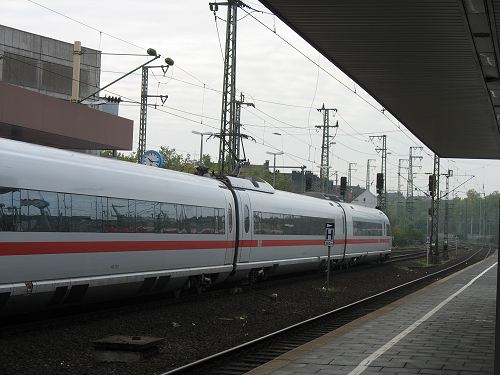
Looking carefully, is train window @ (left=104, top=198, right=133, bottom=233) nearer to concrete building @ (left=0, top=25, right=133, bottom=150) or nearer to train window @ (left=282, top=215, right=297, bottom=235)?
concrete building @ (left=0, top=25, right=133, bottom=150)

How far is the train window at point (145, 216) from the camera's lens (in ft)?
43.9

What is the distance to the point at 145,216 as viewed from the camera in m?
13.7

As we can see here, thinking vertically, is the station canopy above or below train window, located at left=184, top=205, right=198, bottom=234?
above

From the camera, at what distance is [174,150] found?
70875mm

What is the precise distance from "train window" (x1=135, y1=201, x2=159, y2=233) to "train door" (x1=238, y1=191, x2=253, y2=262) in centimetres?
458

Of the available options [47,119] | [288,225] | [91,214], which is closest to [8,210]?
[91,214]

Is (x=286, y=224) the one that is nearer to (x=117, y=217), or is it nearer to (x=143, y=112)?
(x=117, y=217)

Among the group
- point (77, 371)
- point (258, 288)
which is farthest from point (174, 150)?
point (77, 371)

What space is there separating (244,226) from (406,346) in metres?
8.98

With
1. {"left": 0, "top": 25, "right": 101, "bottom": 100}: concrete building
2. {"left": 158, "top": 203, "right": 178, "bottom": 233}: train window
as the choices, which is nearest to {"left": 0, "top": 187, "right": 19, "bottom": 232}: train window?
{"left": 158, "top": 203, "right": 178, "bottom": 233}: train window

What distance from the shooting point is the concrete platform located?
27.7 ft

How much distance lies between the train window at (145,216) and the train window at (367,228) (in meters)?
18.5

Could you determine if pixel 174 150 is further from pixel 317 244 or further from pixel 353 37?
pixel 353 37

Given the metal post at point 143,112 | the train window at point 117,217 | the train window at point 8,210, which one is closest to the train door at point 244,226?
the train window at point 117,217
